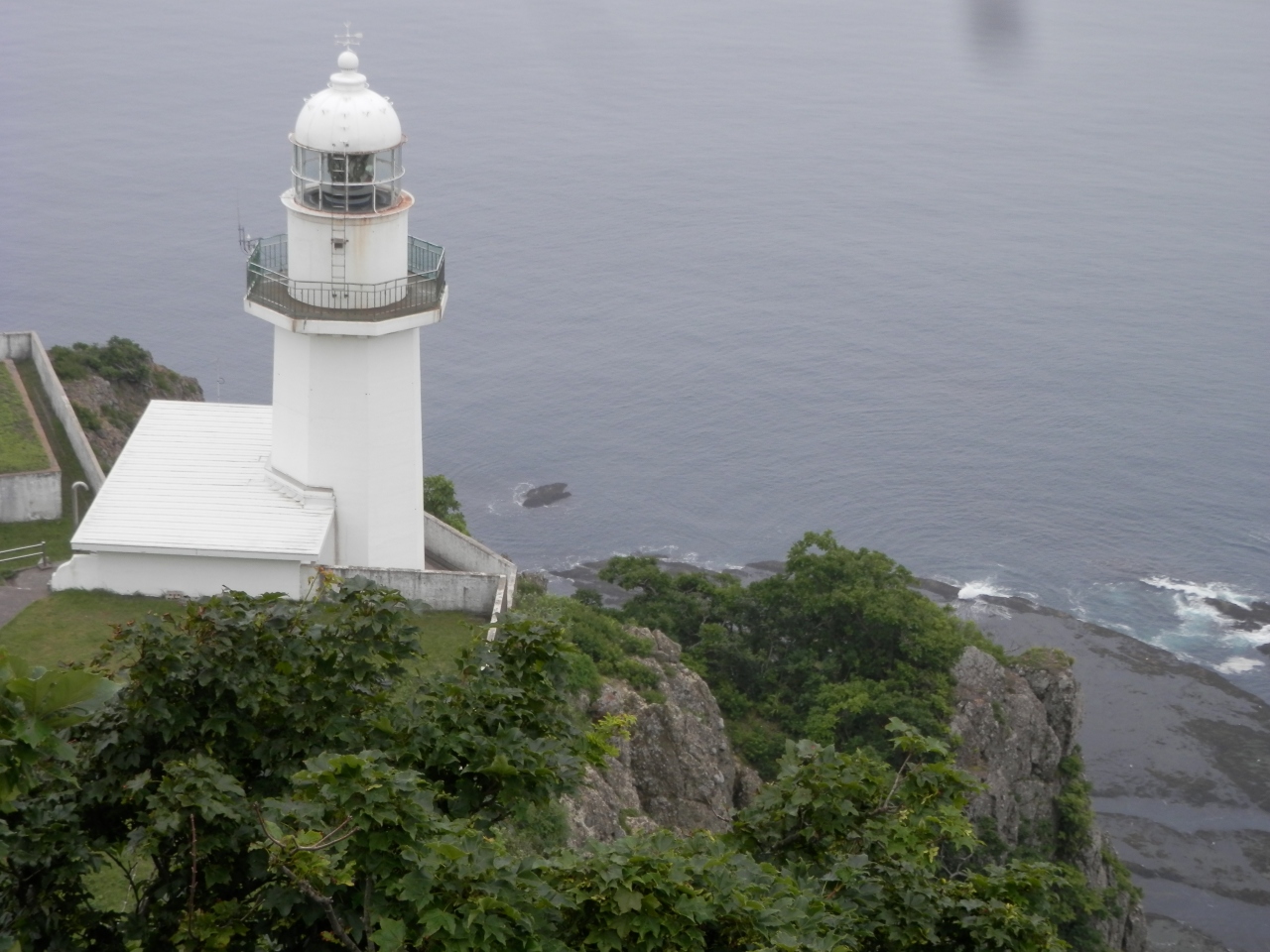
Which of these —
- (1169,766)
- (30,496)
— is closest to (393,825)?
(30,496)

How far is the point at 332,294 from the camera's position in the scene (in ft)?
110

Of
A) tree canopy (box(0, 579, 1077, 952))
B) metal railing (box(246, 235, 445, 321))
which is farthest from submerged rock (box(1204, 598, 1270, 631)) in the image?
tree canopy (box(0, 579, 1077, 952))

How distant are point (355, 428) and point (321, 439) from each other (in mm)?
779

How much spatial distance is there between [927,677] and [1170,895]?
20336 mm

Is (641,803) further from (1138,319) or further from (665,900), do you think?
(1138,319)

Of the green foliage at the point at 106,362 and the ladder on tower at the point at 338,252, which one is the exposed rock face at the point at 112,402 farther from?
the ladder on tower at the point at 338,252

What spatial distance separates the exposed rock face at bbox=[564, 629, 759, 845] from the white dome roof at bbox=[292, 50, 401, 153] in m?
13.1

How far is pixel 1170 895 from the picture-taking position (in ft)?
208

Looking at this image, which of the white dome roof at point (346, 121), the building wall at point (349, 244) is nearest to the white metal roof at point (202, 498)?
the building wall at point (349, 244)

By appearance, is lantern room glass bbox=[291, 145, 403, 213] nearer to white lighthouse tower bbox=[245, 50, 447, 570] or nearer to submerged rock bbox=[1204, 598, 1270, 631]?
white lighthouse tower bbox=[245, 50, 447, 570]

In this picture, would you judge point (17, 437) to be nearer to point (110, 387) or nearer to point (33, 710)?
point (110, 387)

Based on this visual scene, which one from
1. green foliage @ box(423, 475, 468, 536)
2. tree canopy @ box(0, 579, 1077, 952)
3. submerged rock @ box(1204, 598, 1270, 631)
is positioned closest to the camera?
tree canopy @ box(0, 579, 1077, 952)

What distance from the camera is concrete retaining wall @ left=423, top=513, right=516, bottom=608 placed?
38.0 metres

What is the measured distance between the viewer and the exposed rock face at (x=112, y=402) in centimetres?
4434
